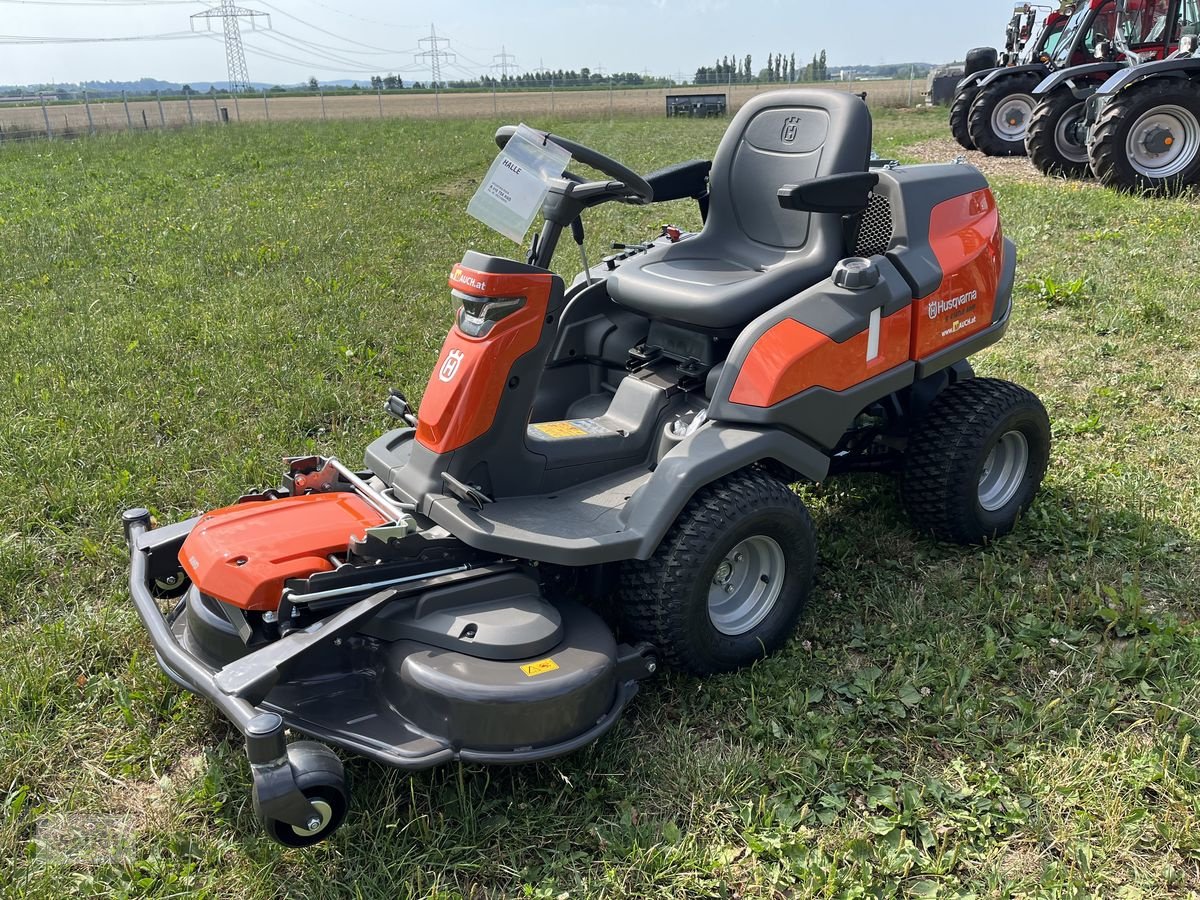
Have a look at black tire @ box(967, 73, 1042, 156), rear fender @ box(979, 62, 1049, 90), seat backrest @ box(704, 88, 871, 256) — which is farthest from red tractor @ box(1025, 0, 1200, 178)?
seat backrest @ box(704, 88, 871, 256)

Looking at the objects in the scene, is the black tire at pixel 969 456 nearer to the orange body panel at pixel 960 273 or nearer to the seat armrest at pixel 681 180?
the orange body panel at pixel 960 273

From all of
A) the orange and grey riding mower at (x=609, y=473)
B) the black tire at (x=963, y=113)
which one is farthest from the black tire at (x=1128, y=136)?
the orange and grey riding mower at (x=609, y=473)

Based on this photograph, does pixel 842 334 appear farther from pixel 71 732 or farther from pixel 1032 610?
pixel 71 732

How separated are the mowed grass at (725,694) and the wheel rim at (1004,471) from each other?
0.16m

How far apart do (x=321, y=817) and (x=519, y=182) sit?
1.77 meters

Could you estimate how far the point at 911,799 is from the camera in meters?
2.46

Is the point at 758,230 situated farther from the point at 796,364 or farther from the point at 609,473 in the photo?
the point at 609,473

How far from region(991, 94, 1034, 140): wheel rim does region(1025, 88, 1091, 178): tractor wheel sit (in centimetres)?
259

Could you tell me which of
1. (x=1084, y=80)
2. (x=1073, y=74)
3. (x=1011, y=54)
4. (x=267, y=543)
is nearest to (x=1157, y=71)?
(x=1073, y=74)

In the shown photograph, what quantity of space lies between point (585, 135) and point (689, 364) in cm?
2007

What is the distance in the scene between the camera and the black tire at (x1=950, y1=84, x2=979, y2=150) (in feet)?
46.4

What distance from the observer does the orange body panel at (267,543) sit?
7.97 ft

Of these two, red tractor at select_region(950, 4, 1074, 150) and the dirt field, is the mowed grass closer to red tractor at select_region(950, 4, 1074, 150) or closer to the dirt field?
red tractor at select_region(950, 4, 1074, 150)

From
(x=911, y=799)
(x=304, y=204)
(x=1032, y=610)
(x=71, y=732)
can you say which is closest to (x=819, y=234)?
(x=1032, y=610)
